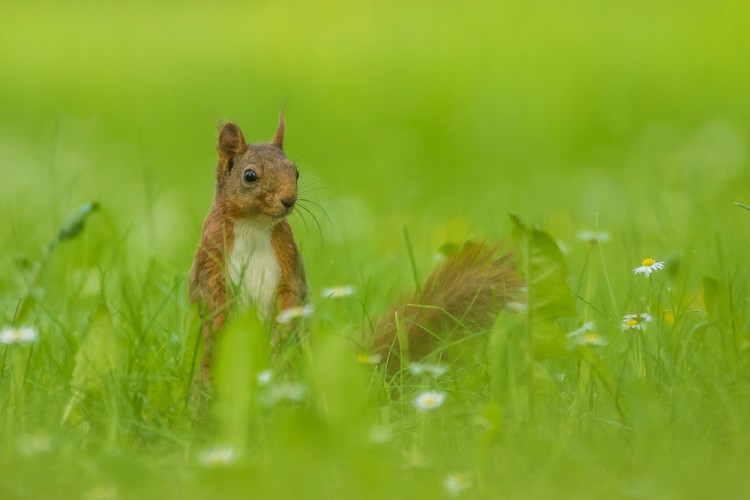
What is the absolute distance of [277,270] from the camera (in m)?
3.37

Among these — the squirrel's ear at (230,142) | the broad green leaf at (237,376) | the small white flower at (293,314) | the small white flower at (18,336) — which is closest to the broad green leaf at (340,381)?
the broad green leaf at (237,376)

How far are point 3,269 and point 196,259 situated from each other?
192 cm

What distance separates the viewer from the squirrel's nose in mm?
3361

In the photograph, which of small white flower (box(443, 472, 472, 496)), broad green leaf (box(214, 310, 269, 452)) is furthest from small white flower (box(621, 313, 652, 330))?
broad green leaf (box(214, 310, 269, 452))

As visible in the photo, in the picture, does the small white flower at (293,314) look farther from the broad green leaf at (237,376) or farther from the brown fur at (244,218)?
the broad green leaf at (237,376)

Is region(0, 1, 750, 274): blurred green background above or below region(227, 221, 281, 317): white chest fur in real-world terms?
above

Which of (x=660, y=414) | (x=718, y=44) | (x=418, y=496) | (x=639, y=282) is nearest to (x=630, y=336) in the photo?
(x=660, y=414)

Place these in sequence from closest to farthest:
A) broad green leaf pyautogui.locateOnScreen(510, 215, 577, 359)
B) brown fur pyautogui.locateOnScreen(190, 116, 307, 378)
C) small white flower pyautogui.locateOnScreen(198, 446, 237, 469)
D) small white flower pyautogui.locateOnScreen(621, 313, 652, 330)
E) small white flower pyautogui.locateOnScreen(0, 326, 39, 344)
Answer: small white flower pyautogui.locateOnScreen(198, 446, 237, 469)
broad green leaf pyautogui.locateOnScreen(510, 215, 577, 359)
small white flower pyautogui.locateOnScreen(0, 326, 39, 344)
small white flower pyautogui.locateOnScreen(621, 313, 652, 330)
brown fur pyautogui.locateOnScreen(190, 116, 307, 378)

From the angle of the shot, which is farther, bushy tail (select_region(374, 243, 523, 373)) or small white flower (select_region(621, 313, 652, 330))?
bushy tail (select_region(374, 243, 523, 373))

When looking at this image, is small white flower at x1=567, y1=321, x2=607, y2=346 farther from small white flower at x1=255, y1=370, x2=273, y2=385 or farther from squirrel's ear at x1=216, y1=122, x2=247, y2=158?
squirrel's ear at x1=216, y1=122, x2=247, y2=158

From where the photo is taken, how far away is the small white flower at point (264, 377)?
273 cm

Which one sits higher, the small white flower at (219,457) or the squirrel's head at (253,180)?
the squirrel's head at (253,180)

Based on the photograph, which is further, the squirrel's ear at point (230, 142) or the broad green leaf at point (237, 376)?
the squirrel's ear at point (230, 142)

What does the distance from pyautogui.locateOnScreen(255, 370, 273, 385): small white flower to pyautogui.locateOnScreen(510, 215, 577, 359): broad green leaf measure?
1.98ft
